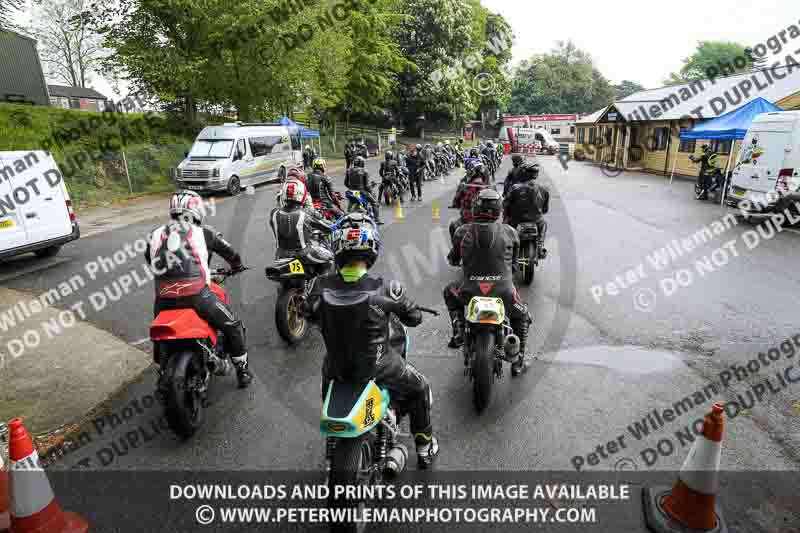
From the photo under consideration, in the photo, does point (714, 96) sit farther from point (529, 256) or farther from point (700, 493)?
point (700, 493)

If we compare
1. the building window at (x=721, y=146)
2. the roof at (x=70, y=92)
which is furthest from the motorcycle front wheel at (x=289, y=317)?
the roof at (x=70, y=92)

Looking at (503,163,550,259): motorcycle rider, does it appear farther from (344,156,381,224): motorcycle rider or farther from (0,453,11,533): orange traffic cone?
(0,453,11,533): orange traffic cone

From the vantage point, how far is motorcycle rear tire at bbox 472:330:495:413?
404cm

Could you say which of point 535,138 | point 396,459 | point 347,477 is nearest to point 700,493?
point 396,459

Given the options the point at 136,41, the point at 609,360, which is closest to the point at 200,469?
the point at 609,360

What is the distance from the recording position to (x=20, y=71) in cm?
2017

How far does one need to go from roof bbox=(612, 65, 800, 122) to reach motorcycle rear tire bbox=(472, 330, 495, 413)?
1986cm

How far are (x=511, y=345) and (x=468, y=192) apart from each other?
14.6 ft

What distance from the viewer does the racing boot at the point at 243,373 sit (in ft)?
15.1

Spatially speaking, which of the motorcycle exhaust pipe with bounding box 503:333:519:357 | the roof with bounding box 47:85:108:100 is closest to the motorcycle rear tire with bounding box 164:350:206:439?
the motorcycle exhaust pipe with bounding box 503:333:519:357

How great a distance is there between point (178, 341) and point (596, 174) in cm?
2527

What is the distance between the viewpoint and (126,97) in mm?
21391

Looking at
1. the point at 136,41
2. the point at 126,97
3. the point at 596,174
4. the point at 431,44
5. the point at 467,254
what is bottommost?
the point at 596,174

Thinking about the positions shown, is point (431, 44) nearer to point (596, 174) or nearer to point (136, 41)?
point (596, 174)
